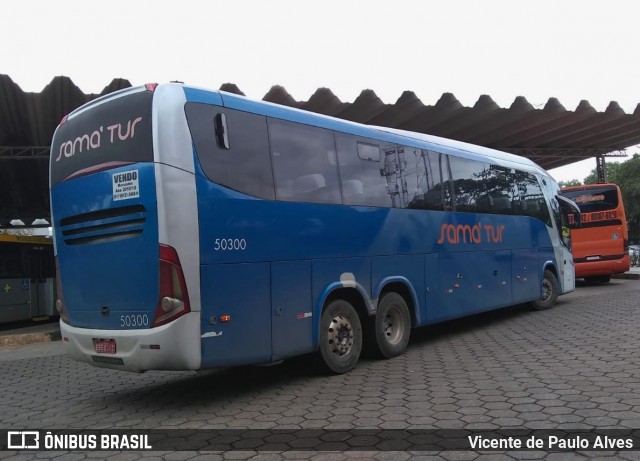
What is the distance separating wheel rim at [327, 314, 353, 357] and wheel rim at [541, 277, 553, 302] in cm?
671

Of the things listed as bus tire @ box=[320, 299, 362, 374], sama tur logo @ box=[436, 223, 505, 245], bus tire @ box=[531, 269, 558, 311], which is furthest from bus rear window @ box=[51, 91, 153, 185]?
bus tire @ box=[531, 269, 558, 311]

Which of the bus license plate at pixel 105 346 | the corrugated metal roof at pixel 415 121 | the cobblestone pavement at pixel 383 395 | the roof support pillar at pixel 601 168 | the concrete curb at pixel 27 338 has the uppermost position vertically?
the corrugated metal roof at pixel 415 121

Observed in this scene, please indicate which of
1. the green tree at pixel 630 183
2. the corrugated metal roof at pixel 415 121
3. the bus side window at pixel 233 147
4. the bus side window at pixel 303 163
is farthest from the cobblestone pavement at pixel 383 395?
the green tree at pixel 630 183

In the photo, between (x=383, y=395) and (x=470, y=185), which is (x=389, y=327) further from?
(x=470, y=185)

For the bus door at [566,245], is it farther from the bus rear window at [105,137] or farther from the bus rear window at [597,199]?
the bus rear window at [105,137]

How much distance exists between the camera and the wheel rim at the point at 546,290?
11.5 metres

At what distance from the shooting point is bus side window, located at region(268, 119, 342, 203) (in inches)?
230

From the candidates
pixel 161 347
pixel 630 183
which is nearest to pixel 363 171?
pixel 161 347

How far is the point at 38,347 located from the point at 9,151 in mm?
6287

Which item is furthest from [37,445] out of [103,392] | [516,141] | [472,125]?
[516,141]

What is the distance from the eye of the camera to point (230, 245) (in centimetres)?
520

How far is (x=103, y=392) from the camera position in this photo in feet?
20.7

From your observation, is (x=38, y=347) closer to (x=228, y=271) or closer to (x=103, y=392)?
(x=103, y=392)

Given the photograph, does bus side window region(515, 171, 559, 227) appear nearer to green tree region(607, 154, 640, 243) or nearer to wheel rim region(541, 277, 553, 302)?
wheel rim region(541, 277, 553, 302)
